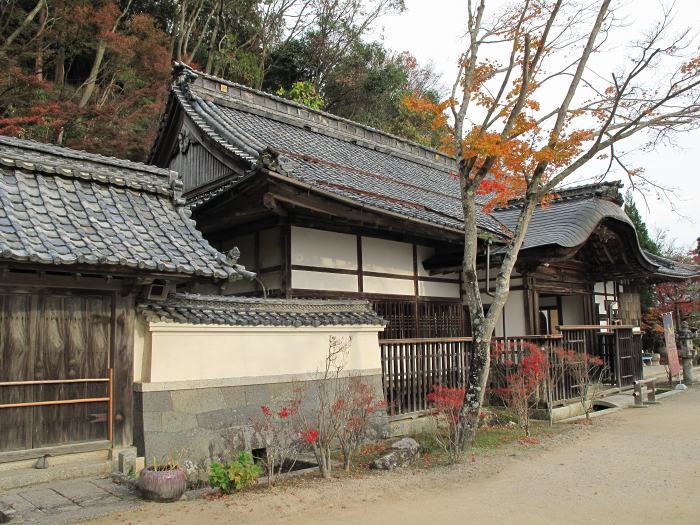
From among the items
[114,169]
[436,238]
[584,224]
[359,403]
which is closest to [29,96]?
[114,169]

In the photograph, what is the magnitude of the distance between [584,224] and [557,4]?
6.95 meters

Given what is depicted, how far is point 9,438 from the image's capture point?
243 inches

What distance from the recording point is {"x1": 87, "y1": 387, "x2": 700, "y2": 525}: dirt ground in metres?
5.45

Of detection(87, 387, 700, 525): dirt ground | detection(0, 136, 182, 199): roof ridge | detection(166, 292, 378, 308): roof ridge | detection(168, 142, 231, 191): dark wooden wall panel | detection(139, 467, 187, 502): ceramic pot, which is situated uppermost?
detection(168, 142, 231, 191): dark wooden wall panel

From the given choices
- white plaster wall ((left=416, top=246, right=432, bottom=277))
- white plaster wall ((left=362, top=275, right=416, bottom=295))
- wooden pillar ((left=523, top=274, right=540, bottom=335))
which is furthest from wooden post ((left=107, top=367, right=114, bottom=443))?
wooden pillar ((left=523, top=274, right=540, bottom=335))

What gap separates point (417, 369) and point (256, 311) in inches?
144

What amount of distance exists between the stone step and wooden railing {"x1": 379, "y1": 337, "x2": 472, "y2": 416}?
4.82 m

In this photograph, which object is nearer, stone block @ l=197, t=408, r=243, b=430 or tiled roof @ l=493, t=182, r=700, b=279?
stone block @ l=197, t=408, r=243, b=430

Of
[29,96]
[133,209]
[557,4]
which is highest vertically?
[29,96]

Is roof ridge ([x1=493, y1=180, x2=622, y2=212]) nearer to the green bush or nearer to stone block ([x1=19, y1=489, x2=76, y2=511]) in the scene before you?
the green bush

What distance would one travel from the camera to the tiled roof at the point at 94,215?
20.0ft

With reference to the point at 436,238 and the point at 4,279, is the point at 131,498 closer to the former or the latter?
the point at 4,279

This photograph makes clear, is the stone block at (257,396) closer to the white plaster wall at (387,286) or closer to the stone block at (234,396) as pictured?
the stone block at (234,396)

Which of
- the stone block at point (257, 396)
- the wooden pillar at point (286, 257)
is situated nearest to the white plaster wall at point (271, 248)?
the wooden pillar at point (286, 257)
